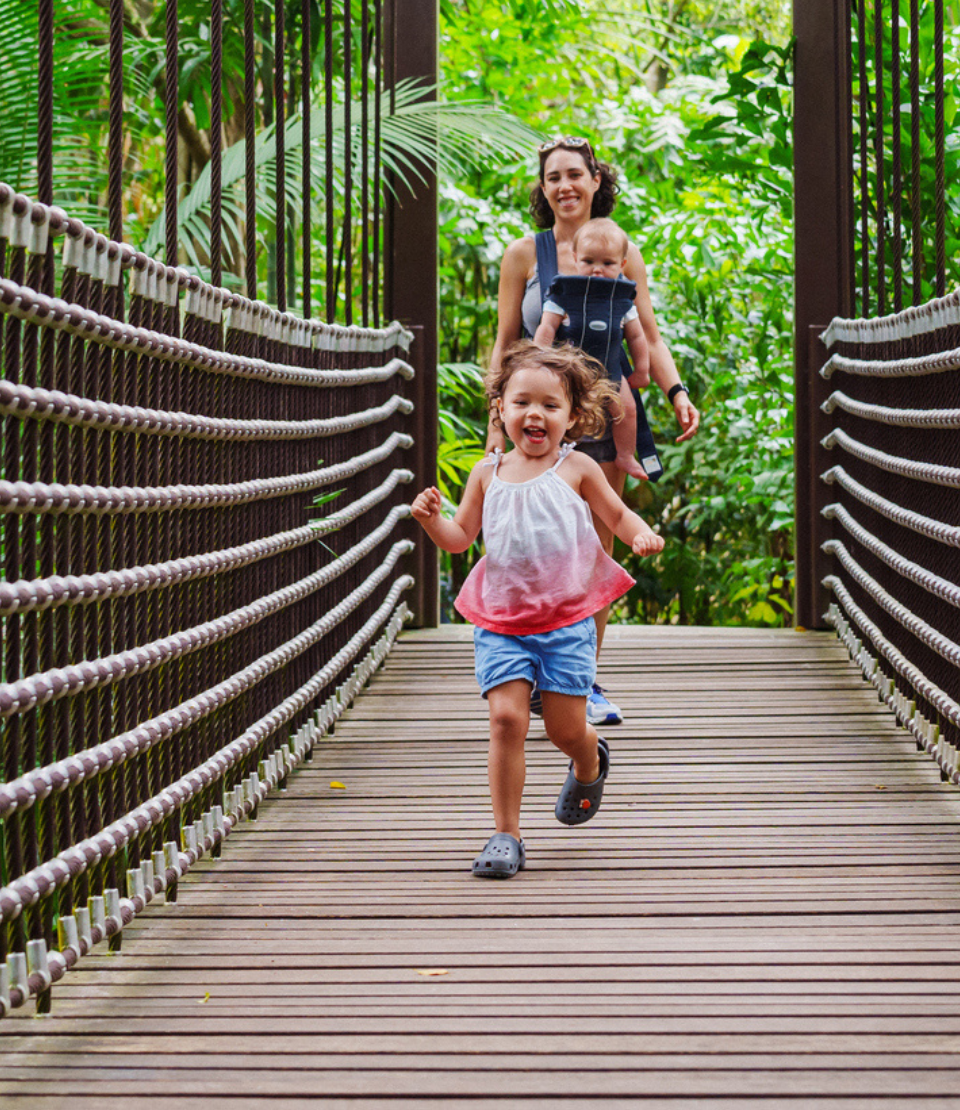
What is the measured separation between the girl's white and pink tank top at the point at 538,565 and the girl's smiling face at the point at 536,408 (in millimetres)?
69

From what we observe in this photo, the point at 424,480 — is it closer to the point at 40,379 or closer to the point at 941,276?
the point at 941,276

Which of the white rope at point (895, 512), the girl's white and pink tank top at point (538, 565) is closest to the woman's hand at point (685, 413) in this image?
the white rope at point (895, 512)

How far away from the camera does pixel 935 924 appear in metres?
2.15

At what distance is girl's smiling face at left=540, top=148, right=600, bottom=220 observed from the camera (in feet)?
11.4

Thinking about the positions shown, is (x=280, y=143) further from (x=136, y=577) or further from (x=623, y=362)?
(x=136, y=577)

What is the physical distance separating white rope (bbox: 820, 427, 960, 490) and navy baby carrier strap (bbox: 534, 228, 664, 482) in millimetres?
575

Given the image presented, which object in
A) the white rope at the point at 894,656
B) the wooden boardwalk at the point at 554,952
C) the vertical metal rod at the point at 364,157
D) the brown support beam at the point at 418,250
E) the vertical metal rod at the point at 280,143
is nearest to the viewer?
the wooden boardwalk at the point at 554,952

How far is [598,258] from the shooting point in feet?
11.1

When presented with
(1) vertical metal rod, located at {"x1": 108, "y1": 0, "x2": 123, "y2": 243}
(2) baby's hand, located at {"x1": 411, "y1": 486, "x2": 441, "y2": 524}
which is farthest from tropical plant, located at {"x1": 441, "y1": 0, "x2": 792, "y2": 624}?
(1) vertical metal rod, located at {"x1": 108, "y1": 0, "x2": 123, "y2": 243}

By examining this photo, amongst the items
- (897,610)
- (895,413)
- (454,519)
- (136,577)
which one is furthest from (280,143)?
(897,610)

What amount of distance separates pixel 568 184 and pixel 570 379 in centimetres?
99

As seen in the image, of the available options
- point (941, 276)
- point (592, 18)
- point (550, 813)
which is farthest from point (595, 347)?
point (592, 18)

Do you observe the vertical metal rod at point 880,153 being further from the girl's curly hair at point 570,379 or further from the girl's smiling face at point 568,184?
the girl's curly hair at point 570,379

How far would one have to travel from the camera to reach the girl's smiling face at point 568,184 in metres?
3.47
